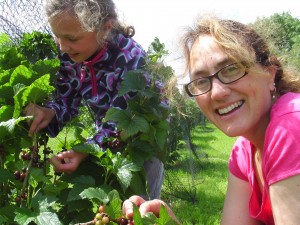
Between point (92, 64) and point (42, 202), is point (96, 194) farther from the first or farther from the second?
point (92, 64)

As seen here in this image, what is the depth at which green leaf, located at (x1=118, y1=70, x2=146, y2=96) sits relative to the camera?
6.40ft

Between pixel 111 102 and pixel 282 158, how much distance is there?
916mm

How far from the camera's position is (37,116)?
200 cm

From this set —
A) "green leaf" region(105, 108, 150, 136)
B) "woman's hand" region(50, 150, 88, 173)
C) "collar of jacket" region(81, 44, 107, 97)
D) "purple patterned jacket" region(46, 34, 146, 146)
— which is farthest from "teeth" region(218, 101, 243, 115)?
"collar of jacket" region(81, 44, 107, 97)

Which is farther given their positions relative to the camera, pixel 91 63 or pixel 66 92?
pixel 66 92

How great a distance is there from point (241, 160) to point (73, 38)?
37.7 inches

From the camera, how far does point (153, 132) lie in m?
1.96

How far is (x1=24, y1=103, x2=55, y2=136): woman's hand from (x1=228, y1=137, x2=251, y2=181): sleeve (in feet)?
2.84

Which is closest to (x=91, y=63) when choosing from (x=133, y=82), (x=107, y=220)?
(x=133, y=82)

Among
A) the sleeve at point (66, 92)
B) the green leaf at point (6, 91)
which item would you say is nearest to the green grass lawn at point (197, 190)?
the sleeve at point (66, 92)

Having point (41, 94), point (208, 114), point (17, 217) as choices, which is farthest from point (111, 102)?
point (17, 217)

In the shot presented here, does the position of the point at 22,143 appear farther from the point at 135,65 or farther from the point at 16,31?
the point at 16,31

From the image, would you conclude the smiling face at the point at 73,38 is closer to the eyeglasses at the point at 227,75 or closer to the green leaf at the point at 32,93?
the green leaf at the point at 32,93

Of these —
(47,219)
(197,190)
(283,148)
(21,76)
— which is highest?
(21,76)
